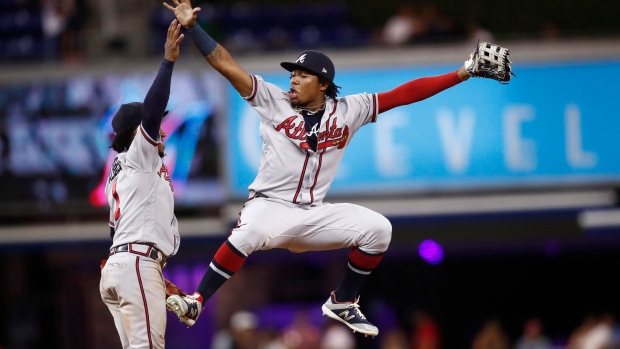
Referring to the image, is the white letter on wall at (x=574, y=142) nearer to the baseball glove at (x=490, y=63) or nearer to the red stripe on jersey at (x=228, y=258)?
the baseball glove at (x=490, y=63)

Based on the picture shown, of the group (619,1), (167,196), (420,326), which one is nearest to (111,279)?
(167,196)

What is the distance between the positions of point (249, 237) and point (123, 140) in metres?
1.00

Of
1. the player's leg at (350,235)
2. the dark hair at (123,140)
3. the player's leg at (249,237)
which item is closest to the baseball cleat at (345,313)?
the player's leg at (350,235)

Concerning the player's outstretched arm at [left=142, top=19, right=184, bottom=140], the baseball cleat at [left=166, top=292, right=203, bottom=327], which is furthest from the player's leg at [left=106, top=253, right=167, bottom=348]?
the player's outstretched arm at [left=142, top=19, right=184, bottom=140]

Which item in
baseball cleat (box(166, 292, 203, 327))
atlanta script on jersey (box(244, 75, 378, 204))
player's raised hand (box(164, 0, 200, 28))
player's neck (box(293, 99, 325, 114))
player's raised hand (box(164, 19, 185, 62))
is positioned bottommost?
baseball cleat (box(166, 292, 203, 327))

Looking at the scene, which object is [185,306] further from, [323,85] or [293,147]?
[323,85]

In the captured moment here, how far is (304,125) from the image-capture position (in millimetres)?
7078

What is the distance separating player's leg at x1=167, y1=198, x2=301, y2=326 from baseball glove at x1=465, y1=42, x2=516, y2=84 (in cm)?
152

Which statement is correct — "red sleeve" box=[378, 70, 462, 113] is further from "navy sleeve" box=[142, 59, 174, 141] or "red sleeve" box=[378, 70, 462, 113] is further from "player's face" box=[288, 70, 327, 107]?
"navy sleeve" box=[142, 59, 174, 141]

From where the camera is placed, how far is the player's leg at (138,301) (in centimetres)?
661

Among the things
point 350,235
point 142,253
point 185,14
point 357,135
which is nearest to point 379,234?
point 350,235

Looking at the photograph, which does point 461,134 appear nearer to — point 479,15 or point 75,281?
point 479,15

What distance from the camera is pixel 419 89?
7254 mm

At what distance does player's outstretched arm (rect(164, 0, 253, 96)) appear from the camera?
6703 millimetres
